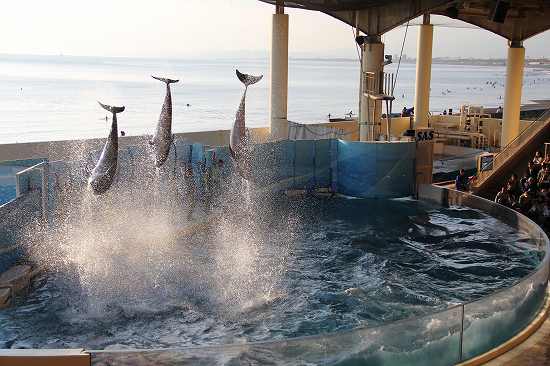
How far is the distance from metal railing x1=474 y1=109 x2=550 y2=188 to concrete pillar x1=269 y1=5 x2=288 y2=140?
8861mm

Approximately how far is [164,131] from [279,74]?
12917 mm

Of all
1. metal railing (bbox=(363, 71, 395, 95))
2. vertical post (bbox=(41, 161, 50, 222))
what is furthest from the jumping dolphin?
metal railing (bbox=(363, 71, 395, 95))

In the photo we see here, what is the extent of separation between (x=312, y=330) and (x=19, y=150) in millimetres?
11523

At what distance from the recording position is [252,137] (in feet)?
86.3

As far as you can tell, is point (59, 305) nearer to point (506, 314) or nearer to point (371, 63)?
point (506, 314)

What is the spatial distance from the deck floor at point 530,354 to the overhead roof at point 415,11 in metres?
19.0

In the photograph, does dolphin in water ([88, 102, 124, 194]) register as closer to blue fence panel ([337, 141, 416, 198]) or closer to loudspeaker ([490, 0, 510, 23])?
blue fence panel ([337, 141, 416, 198])

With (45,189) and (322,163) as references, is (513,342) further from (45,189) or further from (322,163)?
(322,163)

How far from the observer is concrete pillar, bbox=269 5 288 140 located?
26.7 m

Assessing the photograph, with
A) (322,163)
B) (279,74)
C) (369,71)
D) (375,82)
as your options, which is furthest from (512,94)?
(322,163)

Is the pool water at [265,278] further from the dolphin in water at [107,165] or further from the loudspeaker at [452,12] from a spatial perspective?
the loudspeaker at [452,12]

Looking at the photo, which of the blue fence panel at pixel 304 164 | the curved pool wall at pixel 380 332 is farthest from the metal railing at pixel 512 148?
the blue fence panel at pixel 304 164

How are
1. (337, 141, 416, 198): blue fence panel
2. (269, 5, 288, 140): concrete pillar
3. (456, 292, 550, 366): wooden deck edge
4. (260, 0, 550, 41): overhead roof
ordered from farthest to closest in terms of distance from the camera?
(260, 0, 550, 41): overhead roof
(269, 5, 288, 140): concrete pillar
(337, 141, 416, 198): blue fence panel
(456, 292, 550, 366): wooden deck edge

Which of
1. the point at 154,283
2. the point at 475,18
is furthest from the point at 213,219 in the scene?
the point at 475,18
